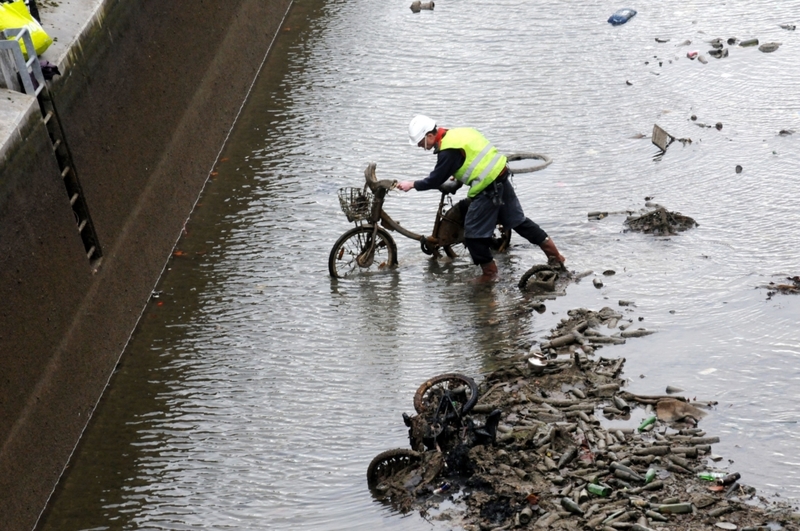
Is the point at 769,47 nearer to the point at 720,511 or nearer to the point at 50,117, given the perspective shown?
the point at 720,511

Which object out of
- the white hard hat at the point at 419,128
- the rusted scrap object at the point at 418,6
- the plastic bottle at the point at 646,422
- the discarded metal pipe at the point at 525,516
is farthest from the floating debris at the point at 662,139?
the discarded metal pipe at the point at 525,516

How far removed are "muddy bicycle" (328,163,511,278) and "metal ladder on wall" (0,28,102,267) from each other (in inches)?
91.3

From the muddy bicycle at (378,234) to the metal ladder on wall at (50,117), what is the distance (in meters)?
2.32

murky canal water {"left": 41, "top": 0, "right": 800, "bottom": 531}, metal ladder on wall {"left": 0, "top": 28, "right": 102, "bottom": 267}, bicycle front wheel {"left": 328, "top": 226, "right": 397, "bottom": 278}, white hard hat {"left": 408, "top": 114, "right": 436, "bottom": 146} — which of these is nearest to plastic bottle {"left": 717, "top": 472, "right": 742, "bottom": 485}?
murky canal water {"left": 41, "top": 0, "right": 800, "bottom": 531}

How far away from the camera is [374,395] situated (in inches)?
327

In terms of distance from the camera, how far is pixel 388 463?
7.14m

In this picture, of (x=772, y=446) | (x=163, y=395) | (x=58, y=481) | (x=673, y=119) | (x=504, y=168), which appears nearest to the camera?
(x=772, y=446)

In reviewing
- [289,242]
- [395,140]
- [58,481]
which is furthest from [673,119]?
[58,481]

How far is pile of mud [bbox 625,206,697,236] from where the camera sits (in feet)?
33.0

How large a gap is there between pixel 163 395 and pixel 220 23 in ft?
23.1

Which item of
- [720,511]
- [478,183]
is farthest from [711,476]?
[478,183]

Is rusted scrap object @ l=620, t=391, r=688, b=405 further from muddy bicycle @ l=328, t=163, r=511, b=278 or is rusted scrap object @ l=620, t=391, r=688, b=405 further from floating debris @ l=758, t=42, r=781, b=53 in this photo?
floating debris @ l=758, t=42, r=781, b=53

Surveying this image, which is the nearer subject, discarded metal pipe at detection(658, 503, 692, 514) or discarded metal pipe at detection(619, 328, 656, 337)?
discarded metal pipe at detection(658, 503, 692, 514)

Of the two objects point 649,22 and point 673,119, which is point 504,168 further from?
point 649,22
